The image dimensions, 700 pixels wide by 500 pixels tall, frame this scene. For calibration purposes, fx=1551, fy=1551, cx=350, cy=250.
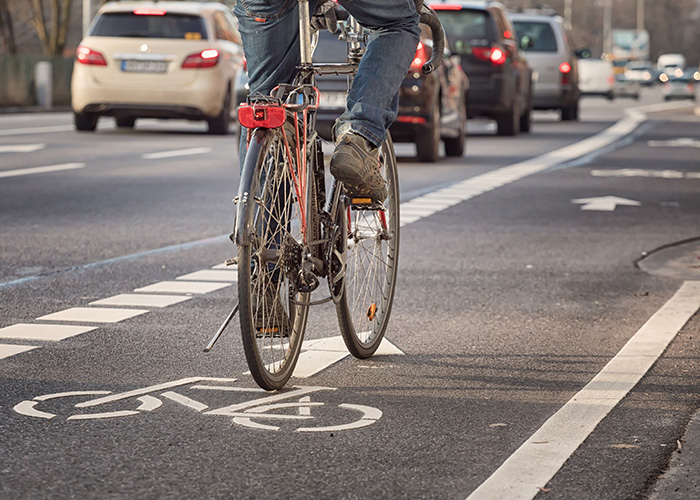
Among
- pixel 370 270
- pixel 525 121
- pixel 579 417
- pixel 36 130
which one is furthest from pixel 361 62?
pixel 525 121

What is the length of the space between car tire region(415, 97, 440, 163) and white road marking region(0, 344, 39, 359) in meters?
10.9

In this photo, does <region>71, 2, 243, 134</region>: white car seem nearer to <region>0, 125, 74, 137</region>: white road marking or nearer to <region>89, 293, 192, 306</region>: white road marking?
<region>0, 125, 74, 137</region>: white road marking

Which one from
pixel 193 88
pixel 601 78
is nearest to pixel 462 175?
pixel 193 88

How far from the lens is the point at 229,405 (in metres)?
4.56

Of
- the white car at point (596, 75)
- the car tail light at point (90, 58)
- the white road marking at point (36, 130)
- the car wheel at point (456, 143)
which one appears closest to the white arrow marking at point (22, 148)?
the white road marking at point (36, 130)

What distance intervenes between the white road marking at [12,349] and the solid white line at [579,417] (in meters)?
1.93

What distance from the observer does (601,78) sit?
48.5m

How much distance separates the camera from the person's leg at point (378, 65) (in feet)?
16.0

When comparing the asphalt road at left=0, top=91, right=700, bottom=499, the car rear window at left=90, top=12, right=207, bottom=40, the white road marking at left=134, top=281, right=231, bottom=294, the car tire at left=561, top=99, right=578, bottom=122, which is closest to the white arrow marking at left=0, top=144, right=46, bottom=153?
the car rear window at left=90, top=12, right=207, bottom=40

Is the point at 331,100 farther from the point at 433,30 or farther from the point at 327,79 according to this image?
the point at 433,30

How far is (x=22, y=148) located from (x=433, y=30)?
1302cm

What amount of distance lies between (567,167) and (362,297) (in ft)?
37.2

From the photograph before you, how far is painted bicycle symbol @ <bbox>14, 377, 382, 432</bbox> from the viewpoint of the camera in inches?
171

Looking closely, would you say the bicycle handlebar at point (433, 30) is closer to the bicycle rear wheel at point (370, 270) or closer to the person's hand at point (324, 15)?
the person's hand at point (324, 15)
